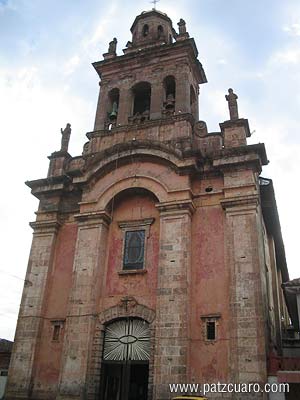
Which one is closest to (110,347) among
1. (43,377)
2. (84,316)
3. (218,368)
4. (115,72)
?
(84,316)

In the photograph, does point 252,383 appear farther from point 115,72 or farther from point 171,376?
point 115,72

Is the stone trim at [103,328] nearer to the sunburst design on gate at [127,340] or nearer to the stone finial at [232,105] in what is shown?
the sunburst design on gate at [127,340]

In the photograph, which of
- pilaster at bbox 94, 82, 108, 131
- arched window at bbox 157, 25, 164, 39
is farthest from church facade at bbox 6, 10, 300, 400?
arched window at bbox 157, 25, 164, 39

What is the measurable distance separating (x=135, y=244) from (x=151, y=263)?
110cm

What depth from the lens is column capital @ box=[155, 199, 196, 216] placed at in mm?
15812

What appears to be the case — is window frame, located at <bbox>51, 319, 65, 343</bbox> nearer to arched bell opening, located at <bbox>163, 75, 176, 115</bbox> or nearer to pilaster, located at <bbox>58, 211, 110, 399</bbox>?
pilaster, located at <bbox>58, 211, 110, 399</bbox>

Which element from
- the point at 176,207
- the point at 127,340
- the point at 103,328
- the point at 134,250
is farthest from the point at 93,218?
the point at 127,340

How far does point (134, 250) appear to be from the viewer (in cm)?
1652

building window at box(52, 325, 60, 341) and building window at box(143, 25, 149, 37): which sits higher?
building window at box(143, 25, 149, 37)

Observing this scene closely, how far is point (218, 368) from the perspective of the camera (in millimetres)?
13398

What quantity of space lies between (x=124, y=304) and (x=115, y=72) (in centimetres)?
1179

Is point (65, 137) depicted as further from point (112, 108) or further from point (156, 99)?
point (156, 99)

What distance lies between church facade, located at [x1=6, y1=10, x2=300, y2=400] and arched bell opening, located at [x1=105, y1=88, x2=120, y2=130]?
438mm

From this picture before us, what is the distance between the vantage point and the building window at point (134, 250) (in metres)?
16.3
